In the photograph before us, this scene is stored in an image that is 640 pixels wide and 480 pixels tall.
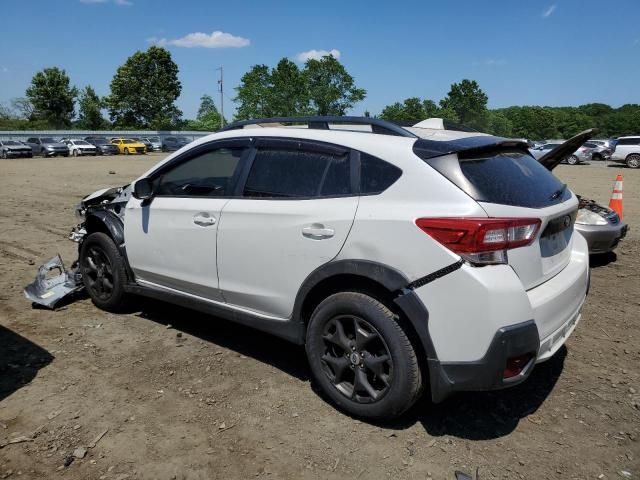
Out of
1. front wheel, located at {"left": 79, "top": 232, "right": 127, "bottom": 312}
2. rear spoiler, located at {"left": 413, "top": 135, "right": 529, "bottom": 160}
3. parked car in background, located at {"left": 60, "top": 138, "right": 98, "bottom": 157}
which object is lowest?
parked car in background, located at {"left": 60, "top": 138, "right": 98, "bottom": 157}

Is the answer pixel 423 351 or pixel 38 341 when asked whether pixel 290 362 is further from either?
pixel 38 341

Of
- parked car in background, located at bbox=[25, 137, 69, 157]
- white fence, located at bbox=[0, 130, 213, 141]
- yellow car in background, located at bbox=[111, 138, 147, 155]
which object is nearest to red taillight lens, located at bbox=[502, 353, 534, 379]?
parked car in background, located at bbox=[25, 137, 69, 157]

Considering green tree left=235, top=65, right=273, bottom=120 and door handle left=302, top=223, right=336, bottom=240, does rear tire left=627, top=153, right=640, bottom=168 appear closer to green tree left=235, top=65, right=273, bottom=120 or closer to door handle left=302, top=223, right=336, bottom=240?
door handle left=302, top=223, right=336, bottom=240

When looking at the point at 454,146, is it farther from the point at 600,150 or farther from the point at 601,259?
the point at 600,150

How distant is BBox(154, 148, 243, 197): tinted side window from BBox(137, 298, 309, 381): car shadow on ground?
1.22m

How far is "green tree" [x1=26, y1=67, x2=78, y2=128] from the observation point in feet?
208

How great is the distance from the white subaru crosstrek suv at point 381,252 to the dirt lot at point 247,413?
0.34 meters

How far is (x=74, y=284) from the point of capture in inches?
194

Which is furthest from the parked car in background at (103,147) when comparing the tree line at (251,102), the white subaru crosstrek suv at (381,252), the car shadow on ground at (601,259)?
the white subaru crosstrek suv at (381,252)

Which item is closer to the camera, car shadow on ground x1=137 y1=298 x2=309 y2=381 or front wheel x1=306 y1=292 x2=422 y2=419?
front wheel x1=306 y1=292 x2=422 y2=419

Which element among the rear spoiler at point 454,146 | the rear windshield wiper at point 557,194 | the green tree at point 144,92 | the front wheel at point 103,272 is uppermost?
the green tree at point 144,92

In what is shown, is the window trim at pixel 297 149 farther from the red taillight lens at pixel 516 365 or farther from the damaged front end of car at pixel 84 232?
the damaged front end of car at pixel 84 232

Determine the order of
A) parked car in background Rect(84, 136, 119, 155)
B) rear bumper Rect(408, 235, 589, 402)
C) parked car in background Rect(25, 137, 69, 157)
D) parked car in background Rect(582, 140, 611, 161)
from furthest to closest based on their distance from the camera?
parked car in background Rect(84, 136, 119, 155), parked car in background Rect(25, 137, 69, 157), parked car in background Rect(582, 140, 611, 161), rear bumper Rect(408, 235, 589, 402)

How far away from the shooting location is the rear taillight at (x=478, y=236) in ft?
8.16
